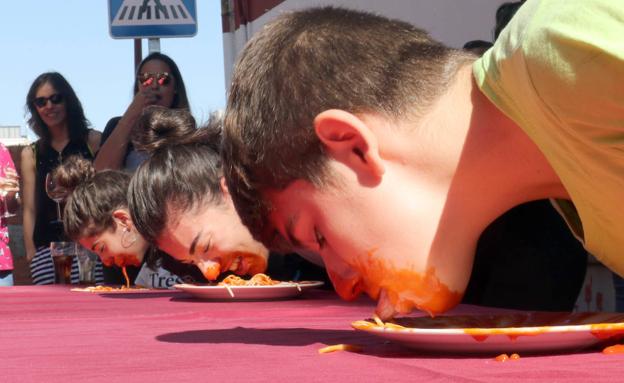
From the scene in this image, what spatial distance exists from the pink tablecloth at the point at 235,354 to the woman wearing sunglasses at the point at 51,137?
10.0 ft

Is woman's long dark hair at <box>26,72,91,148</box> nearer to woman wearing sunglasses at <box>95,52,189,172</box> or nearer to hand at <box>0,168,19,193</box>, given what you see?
hand at <box>0,168,19,193</box>

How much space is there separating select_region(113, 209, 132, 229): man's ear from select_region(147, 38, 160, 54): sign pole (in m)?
2.20

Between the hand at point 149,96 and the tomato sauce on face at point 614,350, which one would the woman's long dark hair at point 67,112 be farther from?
the tomato sauce on face at point 614,350

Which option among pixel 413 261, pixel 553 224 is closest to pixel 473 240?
pixel 413 261

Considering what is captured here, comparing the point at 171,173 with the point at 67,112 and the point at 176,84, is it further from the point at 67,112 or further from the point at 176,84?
the point at 67,112

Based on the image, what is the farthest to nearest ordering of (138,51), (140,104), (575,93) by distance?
(138,51), (140,104), (575,93)

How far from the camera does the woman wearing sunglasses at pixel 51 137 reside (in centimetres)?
540

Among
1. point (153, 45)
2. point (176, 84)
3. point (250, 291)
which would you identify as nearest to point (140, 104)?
point (176, 84)

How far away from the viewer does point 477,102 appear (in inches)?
57.1

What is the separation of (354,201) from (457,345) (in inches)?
10.5

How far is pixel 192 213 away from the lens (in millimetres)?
3068

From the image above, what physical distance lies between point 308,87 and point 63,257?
3.04m

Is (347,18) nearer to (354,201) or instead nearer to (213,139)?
(354,201)

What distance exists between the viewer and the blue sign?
6074mm
